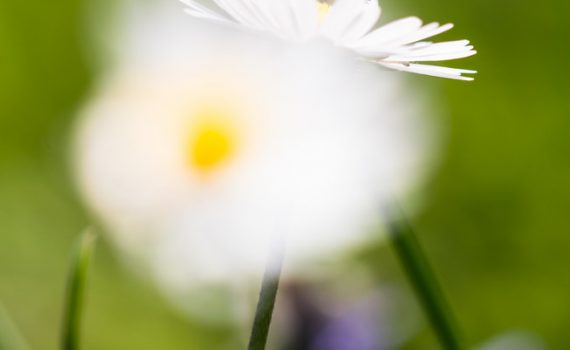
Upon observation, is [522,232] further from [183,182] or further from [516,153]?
[183,182]

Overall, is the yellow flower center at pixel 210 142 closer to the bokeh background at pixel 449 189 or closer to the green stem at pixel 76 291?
the bokeh background at pixel 449 189

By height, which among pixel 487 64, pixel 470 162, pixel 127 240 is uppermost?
pixel 487 64

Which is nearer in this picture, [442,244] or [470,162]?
[442,244]

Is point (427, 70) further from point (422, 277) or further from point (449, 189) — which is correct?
point (449, 189)

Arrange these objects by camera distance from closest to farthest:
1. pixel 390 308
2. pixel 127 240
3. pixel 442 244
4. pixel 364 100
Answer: pixel 390 308
pixel 364 100
pixel 127 240
pixel 442 244

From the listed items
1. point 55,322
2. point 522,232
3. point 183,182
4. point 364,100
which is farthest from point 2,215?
point 522,232

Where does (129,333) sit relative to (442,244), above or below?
below

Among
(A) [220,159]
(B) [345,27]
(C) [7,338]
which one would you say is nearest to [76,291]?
(C) [7,338]
